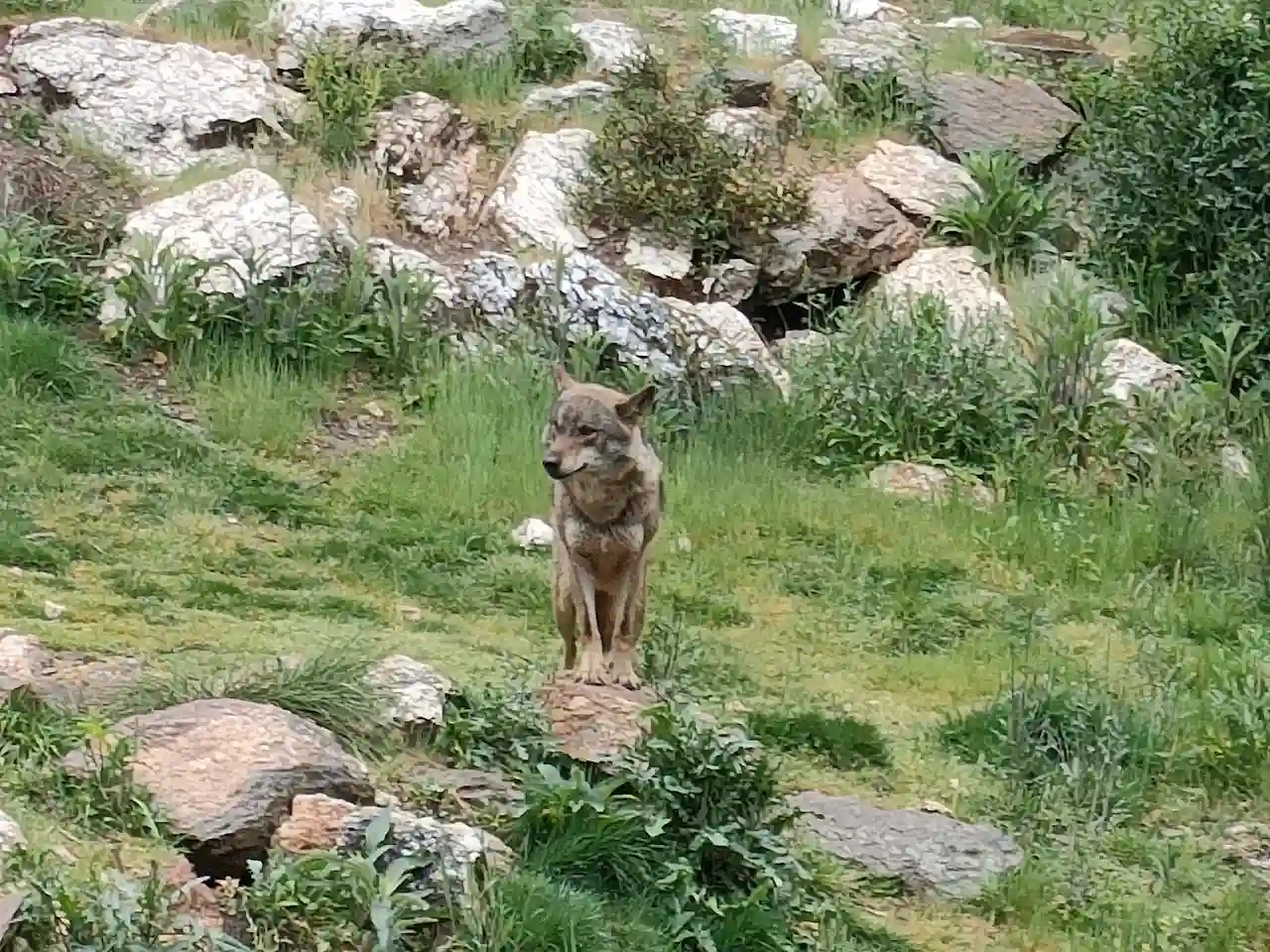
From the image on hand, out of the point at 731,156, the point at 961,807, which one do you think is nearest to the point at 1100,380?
the point at 731,156

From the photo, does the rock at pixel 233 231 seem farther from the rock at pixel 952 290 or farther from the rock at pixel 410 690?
the rock at pixel 410 690

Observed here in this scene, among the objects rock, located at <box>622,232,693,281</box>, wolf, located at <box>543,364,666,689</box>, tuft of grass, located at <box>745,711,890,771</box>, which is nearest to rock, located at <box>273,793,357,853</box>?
wolf, located at <box>543,364,666,689</box>

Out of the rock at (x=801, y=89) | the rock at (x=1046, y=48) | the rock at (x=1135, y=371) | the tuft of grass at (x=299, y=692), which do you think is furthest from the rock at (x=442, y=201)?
the tuft of grass at (x=299, y=692)

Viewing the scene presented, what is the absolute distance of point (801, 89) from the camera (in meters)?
A: 12.6

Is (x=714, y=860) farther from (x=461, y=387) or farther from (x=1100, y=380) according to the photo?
(x=1100, y=380)

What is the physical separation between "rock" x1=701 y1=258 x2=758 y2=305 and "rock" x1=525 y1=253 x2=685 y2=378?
2.55ft

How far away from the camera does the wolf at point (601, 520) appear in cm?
568

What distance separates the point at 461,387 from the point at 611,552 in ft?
13.1

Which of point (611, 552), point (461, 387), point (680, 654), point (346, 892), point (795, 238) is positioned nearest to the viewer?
point (346, 892)

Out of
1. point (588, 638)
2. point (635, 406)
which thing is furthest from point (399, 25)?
point (588, 638)

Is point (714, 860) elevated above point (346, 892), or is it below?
below

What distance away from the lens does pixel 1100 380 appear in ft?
32.6

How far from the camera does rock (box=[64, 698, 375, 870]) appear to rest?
4.35 metres

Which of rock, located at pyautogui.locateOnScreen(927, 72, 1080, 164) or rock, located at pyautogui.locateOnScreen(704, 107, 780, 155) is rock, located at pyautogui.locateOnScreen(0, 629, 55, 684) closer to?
rock, located at pyautogui.locateOnScreen(704, 107, 780, 155)
